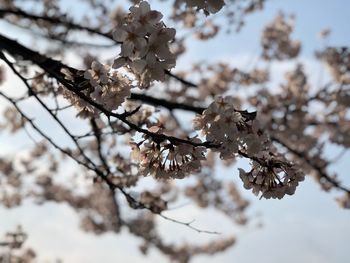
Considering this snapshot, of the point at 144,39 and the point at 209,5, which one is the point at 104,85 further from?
the point at 209,5

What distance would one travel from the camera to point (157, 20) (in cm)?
209

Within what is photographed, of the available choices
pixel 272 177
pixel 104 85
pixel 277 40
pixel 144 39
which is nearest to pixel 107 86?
pixel 104 85

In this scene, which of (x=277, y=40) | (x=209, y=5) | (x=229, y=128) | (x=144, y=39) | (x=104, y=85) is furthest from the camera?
(x=277, y=40)

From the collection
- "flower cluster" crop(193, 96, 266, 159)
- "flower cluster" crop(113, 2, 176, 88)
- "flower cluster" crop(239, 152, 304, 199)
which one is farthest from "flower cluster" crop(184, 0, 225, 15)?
"flower cluster" crop(239, 152, 304, 199)

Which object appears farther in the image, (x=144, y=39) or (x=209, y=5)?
(x=209, y=5)

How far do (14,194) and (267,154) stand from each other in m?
14.9

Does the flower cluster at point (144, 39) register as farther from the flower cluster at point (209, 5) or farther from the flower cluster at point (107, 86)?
the flower cluster at point (209, 5)

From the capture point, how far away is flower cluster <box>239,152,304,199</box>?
7.61 ft

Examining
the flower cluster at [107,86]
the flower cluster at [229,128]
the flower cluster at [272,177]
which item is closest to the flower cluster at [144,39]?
the flower cluster at [107,86]

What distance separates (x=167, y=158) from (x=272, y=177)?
0.60m

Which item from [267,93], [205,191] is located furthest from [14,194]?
[267,93]

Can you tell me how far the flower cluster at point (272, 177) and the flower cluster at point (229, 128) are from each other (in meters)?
0.13

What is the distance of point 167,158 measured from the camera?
235cm

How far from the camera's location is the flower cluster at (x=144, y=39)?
6.71 feet
